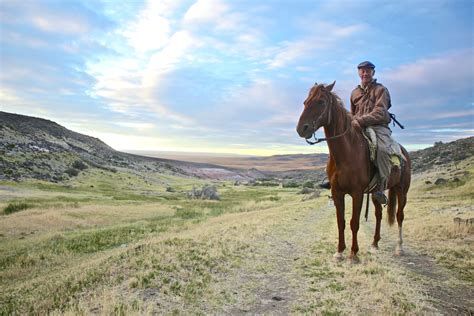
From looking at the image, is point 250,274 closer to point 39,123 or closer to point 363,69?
point 363,69

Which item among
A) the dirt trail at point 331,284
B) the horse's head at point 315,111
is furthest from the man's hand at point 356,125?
the dirt trail at point 331,284

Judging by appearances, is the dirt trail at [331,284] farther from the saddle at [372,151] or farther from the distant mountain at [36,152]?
the distant mountain at [36,152]

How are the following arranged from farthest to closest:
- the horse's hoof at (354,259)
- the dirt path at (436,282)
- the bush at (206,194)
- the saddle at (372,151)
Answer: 1. the bush at (206,194)
2. the saddle at (372,151)
3. the horse's hoof at (354,259)
4. the dirt path at (436,282)

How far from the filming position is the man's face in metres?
10.6

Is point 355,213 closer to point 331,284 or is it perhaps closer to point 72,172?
point 331,284

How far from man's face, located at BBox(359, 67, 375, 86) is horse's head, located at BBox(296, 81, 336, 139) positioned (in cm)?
202

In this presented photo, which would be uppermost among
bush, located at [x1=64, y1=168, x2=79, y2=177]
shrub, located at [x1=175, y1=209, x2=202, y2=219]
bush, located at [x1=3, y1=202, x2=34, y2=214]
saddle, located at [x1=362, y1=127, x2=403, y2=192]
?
saddle, located at [x1=362, y1=127, x2=403, y2=192]

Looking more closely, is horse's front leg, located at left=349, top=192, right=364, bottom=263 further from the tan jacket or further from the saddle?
the tan jacket

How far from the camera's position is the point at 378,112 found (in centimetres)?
1028

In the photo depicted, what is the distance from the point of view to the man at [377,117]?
1014 cm

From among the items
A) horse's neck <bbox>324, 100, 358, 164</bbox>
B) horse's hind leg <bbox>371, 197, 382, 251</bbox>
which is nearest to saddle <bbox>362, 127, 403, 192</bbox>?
horse's neck <bbox>324, 100, 358, 164</bbox>

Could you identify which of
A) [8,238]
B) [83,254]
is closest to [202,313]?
[83,254]

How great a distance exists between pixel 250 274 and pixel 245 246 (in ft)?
10.4

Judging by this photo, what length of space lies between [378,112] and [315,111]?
2.55 metres
